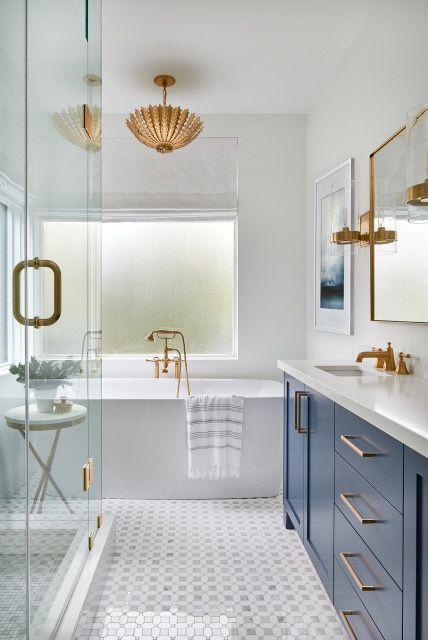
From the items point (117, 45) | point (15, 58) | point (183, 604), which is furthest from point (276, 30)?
point (183, 604)

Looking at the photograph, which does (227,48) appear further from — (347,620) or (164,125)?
(347,620)

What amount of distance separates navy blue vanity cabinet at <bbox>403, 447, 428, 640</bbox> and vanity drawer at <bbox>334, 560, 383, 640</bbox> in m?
0.25

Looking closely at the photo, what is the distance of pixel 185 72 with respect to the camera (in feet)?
10.2

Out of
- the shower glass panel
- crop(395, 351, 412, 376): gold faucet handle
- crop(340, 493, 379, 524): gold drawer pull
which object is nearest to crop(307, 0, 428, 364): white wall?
crop(395, 351, 412, 376): gold faucet handle

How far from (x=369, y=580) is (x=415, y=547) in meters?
0.36

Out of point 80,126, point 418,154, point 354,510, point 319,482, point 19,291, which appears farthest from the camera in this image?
point 319,482

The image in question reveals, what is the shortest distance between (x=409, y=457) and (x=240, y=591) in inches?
50.8

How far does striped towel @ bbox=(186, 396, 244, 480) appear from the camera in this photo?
289 centimetres

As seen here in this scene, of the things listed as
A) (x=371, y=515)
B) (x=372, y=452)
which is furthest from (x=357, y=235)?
(x=371, y=515)

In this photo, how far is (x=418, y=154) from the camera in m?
1.67

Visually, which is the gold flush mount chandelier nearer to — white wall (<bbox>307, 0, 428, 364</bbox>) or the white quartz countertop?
white wall (<bbox>307, 0, 428, 364</bbox>)

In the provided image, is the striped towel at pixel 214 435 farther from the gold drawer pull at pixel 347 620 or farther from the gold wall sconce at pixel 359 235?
the gold drawer pull at pixel 347 620

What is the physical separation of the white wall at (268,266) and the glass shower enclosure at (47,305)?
5.92 ft

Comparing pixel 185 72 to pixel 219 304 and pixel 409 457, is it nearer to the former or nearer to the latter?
pixel 219 304
